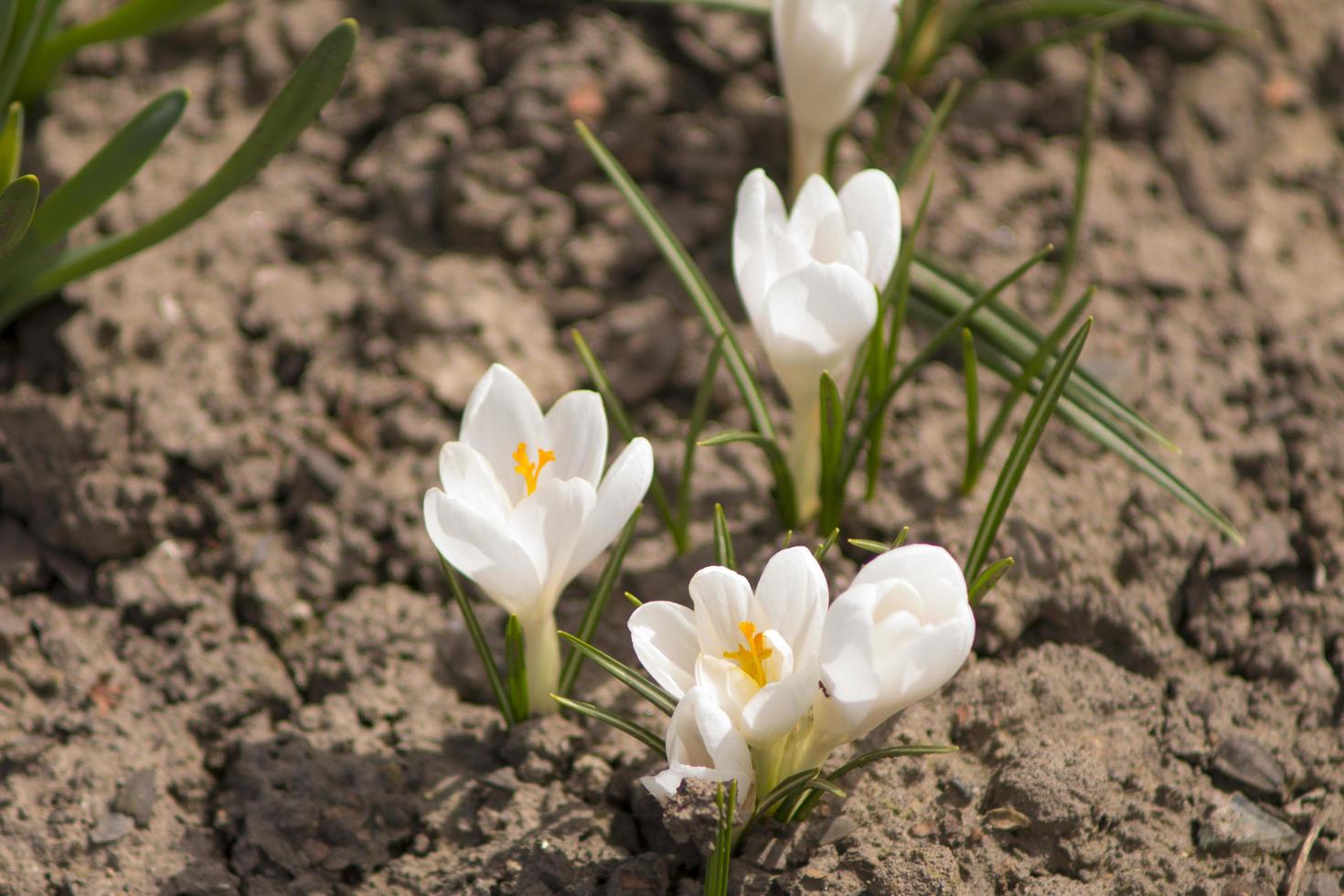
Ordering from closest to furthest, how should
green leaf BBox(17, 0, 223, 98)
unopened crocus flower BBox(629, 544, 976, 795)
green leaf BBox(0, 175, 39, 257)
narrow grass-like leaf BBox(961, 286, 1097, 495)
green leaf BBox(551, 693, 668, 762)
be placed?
unopened crocus flower BBox(629, 544, 976, 795)
green leaf BBox(551, 693, 668, 762)
green leaf BBox(0, 175, 39, 257)
narrow grass-like leaf BBox(961, 286, 1097, 495)
green leaf BBox(17, 0, 223, 98)

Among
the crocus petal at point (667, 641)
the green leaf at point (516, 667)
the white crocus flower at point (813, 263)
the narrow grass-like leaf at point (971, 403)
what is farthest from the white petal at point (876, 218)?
the green leaf at point (516, 667)

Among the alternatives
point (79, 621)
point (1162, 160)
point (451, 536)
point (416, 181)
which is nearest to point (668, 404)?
point (416, 181)

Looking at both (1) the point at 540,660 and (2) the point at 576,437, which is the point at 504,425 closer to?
(2) the point at 576,437

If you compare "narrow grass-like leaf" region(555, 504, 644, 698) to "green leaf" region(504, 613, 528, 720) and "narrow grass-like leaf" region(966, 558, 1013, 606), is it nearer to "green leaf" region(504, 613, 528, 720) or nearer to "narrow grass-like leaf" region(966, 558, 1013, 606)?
"green leaf" region(504, 613, 528, 720)

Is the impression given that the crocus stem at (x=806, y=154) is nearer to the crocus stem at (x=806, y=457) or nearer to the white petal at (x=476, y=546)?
the crocus stem at (x=806, y=457)

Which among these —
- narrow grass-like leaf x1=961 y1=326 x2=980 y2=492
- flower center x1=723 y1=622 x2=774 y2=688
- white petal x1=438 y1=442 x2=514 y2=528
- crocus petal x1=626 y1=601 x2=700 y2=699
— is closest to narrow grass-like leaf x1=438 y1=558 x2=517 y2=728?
white petal x1=438 y1=442 x2=514 y2=528
